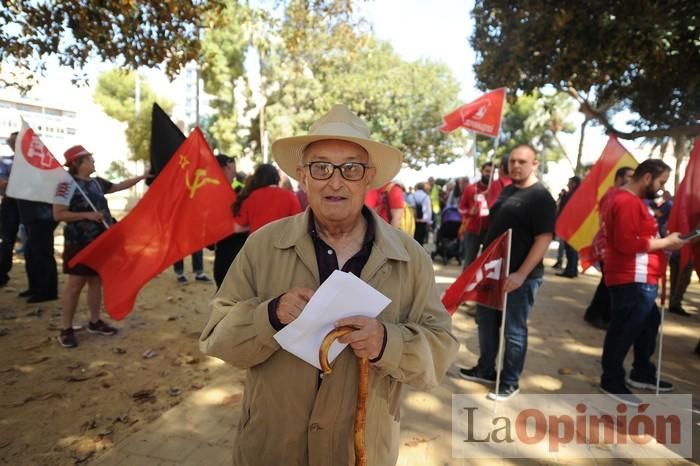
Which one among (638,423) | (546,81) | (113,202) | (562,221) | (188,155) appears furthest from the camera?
(113,202)

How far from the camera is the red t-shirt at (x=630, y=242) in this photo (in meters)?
3.73

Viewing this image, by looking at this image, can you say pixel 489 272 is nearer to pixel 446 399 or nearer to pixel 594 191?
pixel 446 399

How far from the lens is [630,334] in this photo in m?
3.90

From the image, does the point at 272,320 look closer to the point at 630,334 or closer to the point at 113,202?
the point at 630,334

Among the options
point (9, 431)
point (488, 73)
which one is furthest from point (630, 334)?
point (488, 73)

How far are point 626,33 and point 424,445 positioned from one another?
546 cm

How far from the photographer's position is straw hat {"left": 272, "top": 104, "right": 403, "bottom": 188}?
69.6 inches

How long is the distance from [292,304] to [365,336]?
0.84 ft

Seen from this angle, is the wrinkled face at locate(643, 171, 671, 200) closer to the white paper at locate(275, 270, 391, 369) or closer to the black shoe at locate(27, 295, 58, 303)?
the white paper at locate(275, 270, 391, 369)

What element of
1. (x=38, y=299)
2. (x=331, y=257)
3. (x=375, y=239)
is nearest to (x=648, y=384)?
(x=375, y=239)

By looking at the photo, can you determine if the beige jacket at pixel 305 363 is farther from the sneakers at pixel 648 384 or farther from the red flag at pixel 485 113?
the red flag at pixel 485 113

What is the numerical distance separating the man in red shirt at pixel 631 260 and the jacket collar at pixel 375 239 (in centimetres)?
277

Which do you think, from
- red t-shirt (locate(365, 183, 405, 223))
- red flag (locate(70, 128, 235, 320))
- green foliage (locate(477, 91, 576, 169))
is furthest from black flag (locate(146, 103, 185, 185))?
green foliage (locate(477, 91, 576, 169))

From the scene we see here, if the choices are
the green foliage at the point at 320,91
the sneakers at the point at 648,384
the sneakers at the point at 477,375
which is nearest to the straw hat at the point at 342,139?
the sneakers at the point at 477,375
